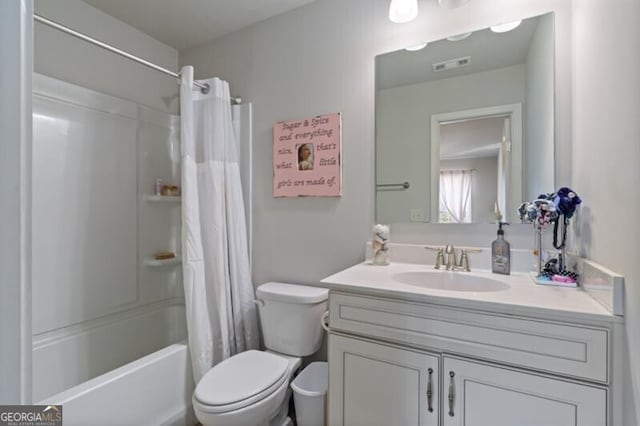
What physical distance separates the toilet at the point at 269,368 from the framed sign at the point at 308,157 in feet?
1.98

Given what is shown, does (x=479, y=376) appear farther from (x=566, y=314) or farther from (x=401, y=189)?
(x=401, y=189)

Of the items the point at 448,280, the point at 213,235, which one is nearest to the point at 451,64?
the point at 448,280

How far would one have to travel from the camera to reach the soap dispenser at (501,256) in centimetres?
135

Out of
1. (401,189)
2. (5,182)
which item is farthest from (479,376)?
(5,182)

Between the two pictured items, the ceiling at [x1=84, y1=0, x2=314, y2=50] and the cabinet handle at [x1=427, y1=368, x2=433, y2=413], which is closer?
the cabinet handle at [x1=427, y1=368, x2=433, y2=413]

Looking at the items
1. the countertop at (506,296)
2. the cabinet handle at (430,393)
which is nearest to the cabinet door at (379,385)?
the cabinet handle at (430,393)

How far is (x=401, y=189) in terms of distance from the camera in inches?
64.9

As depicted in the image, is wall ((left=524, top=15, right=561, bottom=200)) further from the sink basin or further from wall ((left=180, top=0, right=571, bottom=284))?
the sink basin

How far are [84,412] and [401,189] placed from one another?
1734mm

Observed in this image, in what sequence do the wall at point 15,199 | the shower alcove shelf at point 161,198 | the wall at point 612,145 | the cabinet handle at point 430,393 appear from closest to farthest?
the wall at point 15,199 → the wall at point 612,145 → the cabinet handle at point 430,393 → the shower alcove shelf at point 161,198

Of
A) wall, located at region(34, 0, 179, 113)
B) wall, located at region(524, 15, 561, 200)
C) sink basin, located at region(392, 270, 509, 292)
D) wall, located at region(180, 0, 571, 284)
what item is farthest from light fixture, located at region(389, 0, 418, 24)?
wall, located at region(34, 0, 179, 113)

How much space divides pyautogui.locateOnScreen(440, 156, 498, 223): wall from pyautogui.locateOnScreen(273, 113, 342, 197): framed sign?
700 mm

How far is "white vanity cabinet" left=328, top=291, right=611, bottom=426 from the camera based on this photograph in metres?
0.88

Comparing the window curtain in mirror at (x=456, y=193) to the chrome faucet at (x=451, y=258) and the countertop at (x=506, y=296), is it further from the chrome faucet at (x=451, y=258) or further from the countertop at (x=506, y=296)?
the countertop at (x=506, y=296)
